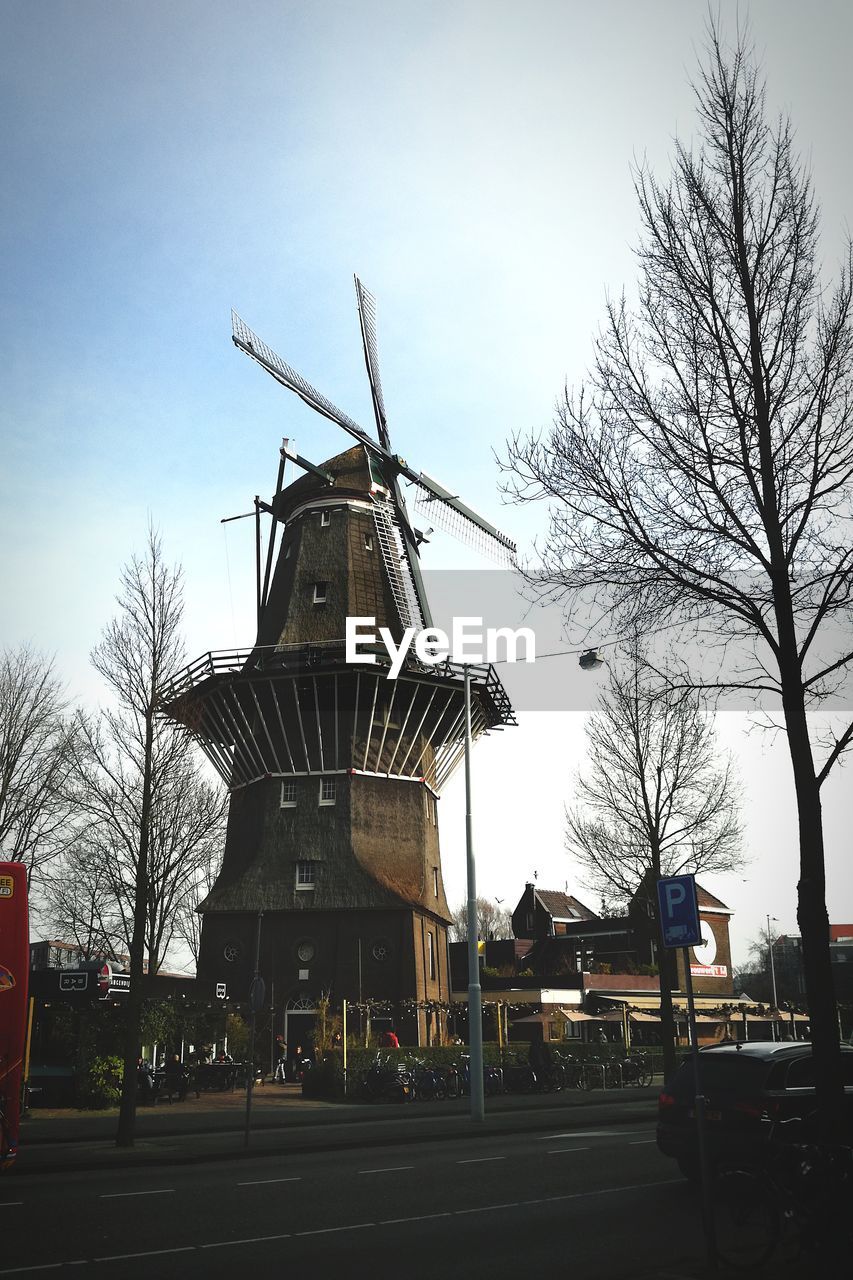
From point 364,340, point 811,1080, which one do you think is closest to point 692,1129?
point 811,1080

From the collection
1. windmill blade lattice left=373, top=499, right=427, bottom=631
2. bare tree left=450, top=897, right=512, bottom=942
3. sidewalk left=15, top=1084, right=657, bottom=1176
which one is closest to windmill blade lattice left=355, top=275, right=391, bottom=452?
windmill blade lattice left=373, top=499, right=427, bottom=631

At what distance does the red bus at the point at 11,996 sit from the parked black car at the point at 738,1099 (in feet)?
25.6

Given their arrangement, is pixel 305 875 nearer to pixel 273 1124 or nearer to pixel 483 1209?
pixel 273 1124

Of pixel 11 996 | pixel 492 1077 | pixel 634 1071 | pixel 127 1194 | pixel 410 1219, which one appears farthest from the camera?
pixel 634 1071

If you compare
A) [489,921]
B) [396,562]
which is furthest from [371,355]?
[489,921]

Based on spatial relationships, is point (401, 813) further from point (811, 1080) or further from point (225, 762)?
point (811, 1080)

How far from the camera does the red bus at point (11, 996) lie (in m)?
12.8

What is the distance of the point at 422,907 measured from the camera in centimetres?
3931

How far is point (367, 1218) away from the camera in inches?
408

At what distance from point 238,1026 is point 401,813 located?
992 centimetres

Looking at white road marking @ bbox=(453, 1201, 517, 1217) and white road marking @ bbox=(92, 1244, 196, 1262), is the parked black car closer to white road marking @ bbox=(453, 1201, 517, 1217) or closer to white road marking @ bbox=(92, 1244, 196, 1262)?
white road marking @ bbox=(453, 1201, 517, 1217)

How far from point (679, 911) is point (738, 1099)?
156 inches

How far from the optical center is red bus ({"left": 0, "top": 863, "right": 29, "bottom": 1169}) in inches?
503

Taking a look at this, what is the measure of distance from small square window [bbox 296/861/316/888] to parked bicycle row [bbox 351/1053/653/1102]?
840 cm
